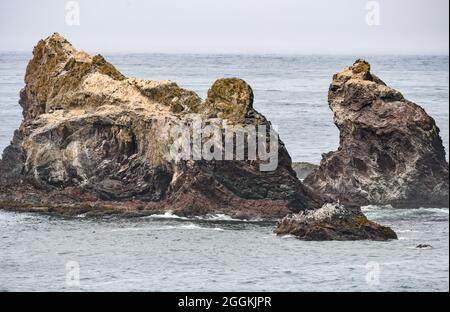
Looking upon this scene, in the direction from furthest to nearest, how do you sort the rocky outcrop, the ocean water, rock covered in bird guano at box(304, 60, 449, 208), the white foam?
the rocky outcrop → rock covered in bird guano at box(304, 60, 449, 208) → the white foam → the ocean water

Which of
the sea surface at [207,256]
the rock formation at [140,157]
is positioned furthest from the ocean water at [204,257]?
the rock formation at [140,157]

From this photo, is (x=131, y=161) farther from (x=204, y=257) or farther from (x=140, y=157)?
(x=204, y=257)

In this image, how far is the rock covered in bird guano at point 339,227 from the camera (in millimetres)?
94562

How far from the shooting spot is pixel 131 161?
108m

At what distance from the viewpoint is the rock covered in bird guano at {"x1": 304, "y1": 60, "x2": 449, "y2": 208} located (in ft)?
355

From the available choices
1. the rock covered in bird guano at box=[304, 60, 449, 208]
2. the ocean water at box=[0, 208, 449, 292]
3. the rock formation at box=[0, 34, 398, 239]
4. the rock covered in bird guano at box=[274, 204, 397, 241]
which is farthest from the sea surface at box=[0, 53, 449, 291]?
the rock covered in bird guano at box=[304, 60, 449, 208]

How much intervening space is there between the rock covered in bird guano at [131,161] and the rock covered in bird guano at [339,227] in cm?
735

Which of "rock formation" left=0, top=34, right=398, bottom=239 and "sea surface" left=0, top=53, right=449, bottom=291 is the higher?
"rock formation" left=0, top=34, right=398, bottom=239

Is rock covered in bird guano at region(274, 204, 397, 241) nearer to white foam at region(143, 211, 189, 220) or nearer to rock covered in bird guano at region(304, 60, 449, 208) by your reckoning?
white foam at region(143, 211, 189, 220)

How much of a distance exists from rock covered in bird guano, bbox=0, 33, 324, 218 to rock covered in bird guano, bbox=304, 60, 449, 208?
20.0 ft

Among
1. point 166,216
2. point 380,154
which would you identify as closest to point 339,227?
point 166,216

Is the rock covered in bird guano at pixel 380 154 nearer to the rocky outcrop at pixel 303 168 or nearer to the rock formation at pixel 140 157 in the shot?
the rock formation at pixel 140 157

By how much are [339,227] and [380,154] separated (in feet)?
55.3
